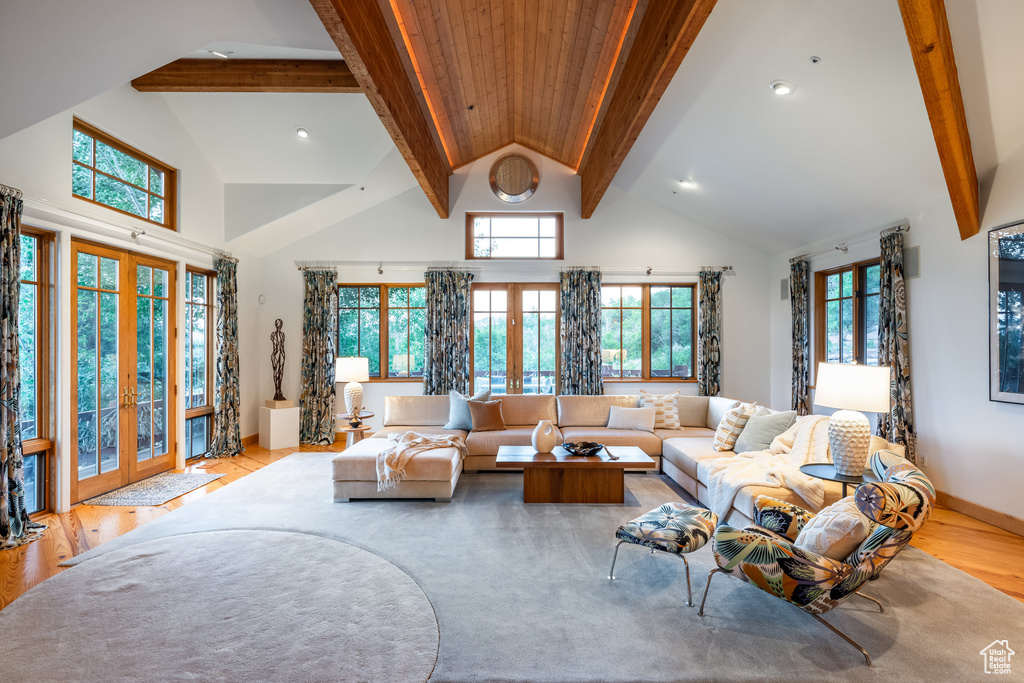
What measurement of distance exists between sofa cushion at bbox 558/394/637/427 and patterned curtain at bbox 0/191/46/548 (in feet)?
15.3

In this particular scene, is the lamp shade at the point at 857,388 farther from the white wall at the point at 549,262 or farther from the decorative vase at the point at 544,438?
the white wall at the point at 549,262

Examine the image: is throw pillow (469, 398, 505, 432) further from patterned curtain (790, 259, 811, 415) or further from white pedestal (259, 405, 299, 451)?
patterned curtain (790, 259, 811, 415)

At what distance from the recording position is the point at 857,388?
3.10 metres

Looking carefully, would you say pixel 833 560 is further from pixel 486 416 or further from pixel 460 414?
pixel 460 414

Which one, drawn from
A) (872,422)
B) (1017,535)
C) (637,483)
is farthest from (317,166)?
(1017,535)

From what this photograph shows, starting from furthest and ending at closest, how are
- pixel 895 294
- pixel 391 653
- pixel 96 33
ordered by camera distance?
pixel 895 294 < pixel 96 33 < pixel 391 653

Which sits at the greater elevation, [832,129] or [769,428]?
[832,129]

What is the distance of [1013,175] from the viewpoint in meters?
3.56

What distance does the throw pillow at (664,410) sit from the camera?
569 centimetres

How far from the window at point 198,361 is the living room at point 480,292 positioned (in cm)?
5

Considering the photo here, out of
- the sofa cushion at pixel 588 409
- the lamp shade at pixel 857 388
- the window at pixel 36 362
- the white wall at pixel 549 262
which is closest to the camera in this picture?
the lamp shade at pixel 857 388

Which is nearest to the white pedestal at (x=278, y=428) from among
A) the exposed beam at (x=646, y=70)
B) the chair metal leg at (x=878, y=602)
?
the exposed beam at (x=646, y=70)

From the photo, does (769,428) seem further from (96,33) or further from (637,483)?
(96,33)

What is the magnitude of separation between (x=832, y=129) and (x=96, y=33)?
5.00 m
